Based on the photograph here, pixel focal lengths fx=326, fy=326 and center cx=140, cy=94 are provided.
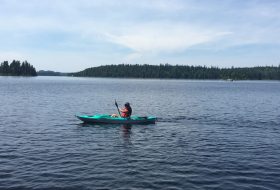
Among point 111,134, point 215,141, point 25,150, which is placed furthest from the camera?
point 111,134

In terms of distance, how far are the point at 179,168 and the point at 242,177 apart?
382cm

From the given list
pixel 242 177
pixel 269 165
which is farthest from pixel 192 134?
pixel 242 177

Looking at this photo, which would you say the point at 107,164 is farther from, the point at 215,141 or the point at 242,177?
the point at 215,141

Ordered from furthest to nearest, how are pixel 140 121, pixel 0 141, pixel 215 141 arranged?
pixel 140 121 < pixel 215 141 < pixel 0 141

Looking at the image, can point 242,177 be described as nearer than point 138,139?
Yes

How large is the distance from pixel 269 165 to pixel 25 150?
17373 mm

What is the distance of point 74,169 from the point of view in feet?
65.5

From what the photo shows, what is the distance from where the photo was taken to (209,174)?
1967cm

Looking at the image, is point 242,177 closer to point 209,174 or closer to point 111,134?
point 209,174

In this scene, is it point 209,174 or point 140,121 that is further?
point 140,121

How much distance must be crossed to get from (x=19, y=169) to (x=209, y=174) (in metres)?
11.5

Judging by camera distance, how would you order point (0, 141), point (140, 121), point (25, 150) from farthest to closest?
point (140, 121) → point (0, 141) → point (25, 150)

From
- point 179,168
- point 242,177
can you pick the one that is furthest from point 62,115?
point 242,177

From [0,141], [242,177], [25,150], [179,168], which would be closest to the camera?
[242,177]
